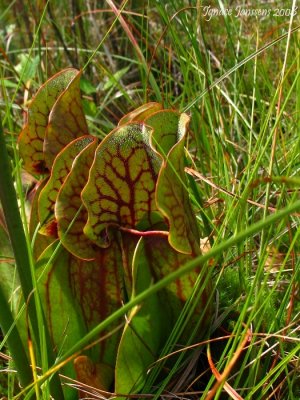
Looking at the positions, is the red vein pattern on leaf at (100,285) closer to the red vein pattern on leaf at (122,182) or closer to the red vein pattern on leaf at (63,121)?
the red vein pattern on leaf at (122,182)

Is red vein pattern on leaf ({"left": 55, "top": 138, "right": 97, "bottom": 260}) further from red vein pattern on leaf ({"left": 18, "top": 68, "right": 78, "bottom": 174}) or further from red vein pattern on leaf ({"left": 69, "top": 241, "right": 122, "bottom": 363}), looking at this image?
red vein pattern on leaf ({"left": 18, "top": 68, "right": 78, "bottom": 174})

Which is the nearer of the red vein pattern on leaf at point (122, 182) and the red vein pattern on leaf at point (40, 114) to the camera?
the red vein pattern on leaf at point (122, 182)

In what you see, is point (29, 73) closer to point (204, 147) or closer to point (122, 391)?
point (204, 147)

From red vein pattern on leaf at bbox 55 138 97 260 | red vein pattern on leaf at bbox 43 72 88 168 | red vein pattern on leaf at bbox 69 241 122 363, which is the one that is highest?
red vein pattern on leaf at bbox 43 72 88 168

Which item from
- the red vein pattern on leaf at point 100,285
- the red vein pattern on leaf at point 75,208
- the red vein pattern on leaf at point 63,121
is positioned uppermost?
the red vein pattern on leaf at point 63,121

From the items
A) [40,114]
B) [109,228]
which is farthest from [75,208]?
[40,114]

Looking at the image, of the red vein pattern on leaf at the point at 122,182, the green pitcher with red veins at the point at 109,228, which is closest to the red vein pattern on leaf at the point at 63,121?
the green pitcher with red veins at the point at 109,228

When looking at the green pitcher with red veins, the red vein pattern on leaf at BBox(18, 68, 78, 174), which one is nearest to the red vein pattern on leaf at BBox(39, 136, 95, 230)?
the green pitcher with red veins

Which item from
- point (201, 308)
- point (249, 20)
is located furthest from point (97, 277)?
point (249, 20)

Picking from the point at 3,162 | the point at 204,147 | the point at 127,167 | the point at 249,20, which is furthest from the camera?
the point at 249,20
